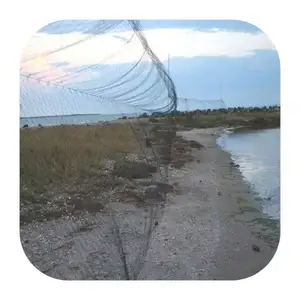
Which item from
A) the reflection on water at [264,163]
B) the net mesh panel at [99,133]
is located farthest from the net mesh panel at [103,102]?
the reflection on water at [264,163]

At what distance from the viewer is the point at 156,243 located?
1.87m

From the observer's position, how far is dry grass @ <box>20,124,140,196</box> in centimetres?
187

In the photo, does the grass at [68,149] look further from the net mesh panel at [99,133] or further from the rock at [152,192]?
the rock at [152,192]

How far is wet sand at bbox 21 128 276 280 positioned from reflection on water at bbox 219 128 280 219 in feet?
0.14

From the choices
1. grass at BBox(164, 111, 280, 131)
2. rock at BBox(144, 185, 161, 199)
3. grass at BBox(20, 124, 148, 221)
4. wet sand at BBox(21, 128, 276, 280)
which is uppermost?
grass at BBox(164, 111, 280, 131)

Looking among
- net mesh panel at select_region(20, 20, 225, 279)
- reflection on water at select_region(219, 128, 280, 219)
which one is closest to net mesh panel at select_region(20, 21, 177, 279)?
net mesh panel at select_region(20, 20, 225, 279)

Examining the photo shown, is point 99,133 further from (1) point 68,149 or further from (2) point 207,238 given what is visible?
(2) point 207,238

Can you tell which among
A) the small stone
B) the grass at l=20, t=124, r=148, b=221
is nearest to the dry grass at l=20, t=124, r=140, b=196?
the grass at l=20, t=124, r=148, b=221

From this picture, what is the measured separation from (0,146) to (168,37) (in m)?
0.62

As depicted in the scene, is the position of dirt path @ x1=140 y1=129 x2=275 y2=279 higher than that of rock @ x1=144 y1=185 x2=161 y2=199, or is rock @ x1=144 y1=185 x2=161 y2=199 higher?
rock @ x1=144 y1=185 x2=161 y2=199

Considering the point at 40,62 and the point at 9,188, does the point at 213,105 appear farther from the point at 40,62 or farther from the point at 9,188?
the point at 9,188

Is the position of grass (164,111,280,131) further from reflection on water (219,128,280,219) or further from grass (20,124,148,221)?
grass (20,124,148,221)

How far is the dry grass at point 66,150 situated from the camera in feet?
6.14
